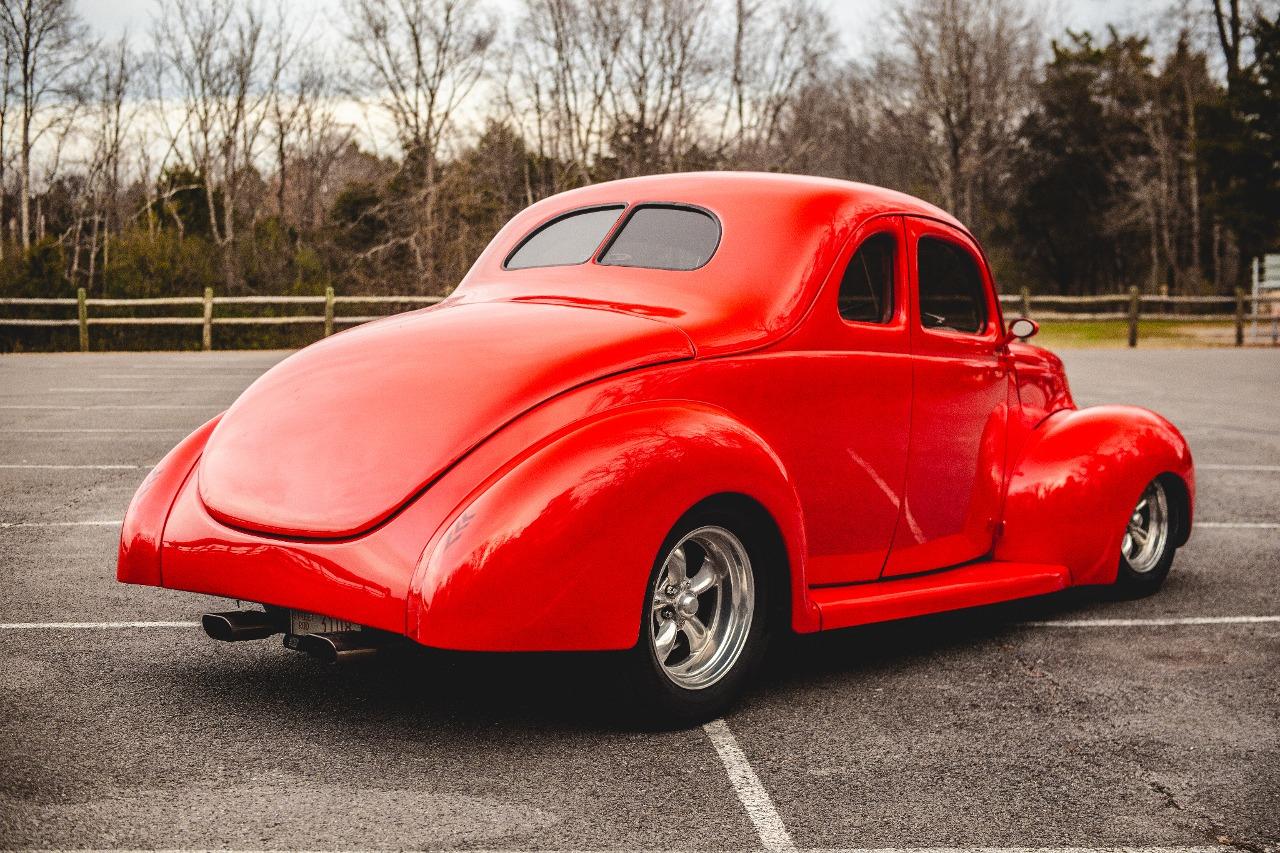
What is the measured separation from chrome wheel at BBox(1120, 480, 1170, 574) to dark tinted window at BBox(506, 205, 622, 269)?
9.70 ft

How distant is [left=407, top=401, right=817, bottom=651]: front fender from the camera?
3301 millimetres

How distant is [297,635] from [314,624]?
0.06 meters

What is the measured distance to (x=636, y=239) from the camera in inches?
187

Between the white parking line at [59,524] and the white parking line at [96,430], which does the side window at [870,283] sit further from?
the white parking line at [96,430]

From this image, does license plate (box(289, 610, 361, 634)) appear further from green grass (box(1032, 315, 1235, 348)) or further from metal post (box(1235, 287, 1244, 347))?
metal post (box(1235, 287, 1244, 347))

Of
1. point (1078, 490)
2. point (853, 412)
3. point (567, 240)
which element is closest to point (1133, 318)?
point (1078, 490)

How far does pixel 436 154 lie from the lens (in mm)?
35500

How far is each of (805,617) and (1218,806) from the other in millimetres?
1313

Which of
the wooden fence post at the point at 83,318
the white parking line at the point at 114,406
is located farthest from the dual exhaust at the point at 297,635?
the wooden fence post at the point at 83,318

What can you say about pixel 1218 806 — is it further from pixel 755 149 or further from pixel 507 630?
pixel 755 149

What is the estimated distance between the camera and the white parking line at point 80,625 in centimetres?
480

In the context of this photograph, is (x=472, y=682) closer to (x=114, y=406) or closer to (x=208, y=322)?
(x=114, y=406)

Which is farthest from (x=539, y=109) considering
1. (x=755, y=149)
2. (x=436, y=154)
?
(x=755, y=149)

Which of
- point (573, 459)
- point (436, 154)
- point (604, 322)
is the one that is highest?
point (436, 154)
